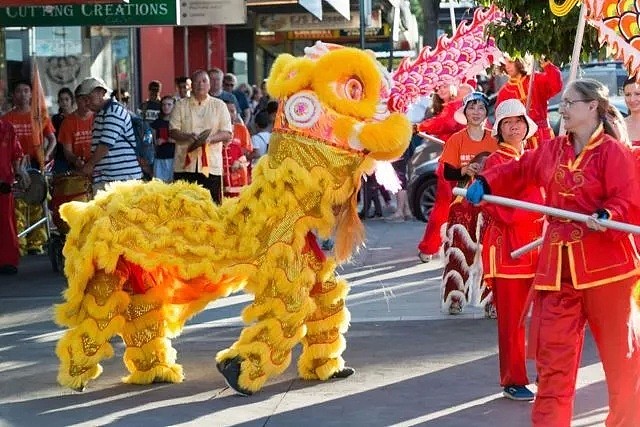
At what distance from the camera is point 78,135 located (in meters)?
14.2

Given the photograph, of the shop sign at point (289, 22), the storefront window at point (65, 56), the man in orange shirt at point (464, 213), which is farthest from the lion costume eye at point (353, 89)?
the shop sign at point (289, 22)

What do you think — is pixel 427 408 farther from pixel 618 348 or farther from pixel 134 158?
pixel 134 158

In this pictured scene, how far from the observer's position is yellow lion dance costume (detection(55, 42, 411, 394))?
7805 millimetres

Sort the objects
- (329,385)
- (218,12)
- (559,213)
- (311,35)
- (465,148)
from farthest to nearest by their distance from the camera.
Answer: (311,35) → (218,12) → (465,148) → (329,385) → (559,213)

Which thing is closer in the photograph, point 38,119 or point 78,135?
point 78,135

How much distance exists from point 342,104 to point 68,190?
6262 mm

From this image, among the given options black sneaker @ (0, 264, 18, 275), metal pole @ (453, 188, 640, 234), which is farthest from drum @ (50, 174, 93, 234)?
metal pole @ (453, 188, 640, 234)

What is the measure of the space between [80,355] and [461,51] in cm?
338

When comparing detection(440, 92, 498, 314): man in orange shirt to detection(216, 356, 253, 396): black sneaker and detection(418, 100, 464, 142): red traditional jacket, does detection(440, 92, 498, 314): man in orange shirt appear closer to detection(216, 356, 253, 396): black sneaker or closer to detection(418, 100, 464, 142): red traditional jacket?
detection(418, 100, 464, 142): red traditional jacket

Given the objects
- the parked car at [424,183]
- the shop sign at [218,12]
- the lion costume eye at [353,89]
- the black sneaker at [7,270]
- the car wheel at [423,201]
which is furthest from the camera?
the car wheel at [423,201]

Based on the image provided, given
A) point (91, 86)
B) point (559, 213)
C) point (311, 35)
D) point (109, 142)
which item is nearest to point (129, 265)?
point (559, 213)

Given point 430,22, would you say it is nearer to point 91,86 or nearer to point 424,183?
point 424,183

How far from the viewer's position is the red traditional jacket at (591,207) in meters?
6.20

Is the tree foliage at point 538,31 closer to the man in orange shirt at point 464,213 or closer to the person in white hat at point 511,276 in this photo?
the man in orange shirt at point 464,213
